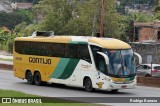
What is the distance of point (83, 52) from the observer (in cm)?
2975

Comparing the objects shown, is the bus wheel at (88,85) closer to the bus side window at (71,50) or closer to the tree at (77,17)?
the bus side window at (71,50)

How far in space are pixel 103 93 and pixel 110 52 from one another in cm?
212

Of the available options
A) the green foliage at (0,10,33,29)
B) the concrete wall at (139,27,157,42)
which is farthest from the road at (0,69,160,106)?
the green foliage at (0,10,33,29)

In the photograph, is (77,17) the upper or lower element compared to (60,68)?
upper

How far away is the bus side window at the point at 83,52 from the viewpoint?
2939 centimetres

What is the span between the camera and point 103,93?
2881 cm

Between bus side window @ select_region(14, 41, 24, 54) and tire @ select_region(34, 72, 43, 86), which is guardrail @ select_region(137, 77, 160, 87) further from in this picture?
bus side window @ select_region(14, 41, 24, 54)

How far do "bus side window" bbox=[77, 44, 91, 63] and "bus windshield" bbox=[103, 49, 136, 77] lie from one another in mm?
1268

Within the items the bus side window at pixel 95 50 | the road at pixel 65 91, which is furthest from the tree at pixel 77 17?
the bus side window at pixel 95 50

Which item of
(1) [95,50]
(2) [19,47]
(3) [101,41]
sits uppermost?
(3) [101,41]

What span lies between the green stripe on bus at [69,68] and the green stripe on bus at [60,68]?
20 centimetres

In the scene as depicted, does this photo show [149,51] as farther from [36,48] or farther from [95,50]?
[95,50]

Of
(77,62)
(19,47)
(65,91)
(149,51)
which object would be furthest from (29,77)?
(149,51)

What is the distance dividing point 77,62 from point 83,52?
0.72 meters
